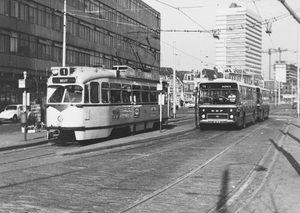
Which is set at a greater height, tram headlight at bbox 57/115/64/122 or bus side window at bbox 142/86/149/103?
bus side window at bbox 142/86/149/103

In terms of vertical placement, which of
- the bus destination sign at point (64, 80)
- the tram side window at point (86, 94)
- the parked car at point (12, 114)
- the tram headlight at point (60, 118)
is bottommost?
the parked car at point (12, 114)

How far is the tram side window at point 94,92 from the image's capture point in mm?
17225

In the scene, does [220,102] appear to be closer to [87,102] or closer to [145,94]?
[145,94]

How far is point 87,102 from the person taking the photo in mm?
16906

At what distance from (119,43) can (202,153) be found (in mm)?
49115

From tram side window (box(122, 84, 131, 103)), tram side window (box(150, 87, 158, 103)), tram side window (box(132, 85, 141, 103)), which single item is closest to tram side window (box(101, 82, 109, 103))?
tram side window (box(122, 84, 131, 103))

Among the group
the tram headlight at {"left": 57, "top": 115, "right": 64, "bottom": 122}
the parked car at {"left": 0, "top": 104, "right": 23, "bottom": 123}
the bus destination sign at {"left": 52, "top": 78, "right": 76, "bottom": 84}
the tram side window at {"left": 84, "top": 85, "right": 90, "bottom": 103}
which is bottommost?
the parked car at {"left": 0, "top": 104, "right": 23, "bottom": 123}

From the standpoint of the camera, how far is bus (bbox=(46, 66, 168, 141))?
1664 centimetres

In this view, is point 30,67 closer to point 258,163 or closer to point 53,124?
point 53,124

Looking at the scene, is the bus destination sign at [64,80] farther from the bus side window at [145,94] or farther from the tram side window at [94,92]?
the bus side window at [145,94]

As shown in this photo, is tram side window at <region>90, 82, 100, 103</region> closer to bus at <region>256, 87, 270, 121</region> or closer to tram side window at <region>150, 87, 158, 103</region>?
tram side window at <region>150, 87, 158, 103</region>

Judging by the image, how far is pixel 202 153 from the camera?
14938 millimetres

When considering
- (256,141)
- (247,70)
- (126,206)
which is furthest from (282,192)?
(247,70)

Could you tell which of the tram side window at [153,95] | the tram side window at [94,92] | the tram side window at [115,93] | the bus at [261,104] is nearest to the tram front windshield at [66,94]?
the tram side window at [94,92]
